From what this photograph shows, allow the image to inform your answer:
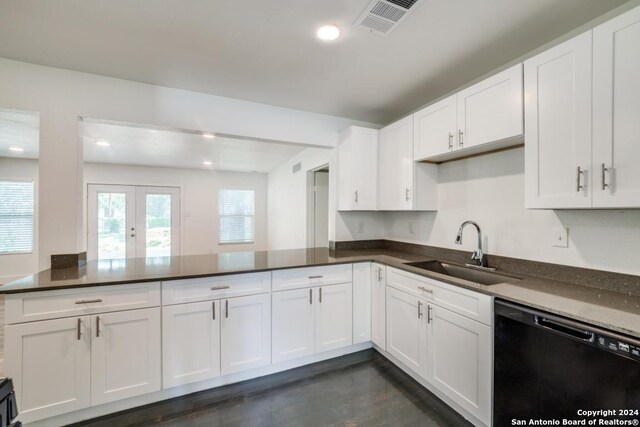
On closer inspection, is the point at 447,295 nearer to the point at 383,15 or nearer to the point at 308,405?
the point at 308,405

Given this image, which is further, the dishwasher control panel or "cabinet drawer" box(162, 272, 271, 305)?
"cabinet drawer" box(162, 272, 271, 305)

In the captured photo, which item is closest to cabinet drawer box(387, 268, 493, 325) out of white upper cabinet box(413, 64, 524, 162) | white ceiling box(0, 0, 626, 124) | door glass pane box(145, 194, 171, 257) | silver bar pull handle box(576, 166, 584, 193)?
silver bar pull handle box(576, 166, 584, 193)

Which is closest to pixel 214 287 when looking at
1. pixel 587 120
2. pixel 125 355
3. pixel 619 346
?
pixel 125 355

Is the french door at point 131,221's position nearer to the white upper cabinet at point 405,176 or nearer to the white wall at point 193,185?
the white wall at point 193,185

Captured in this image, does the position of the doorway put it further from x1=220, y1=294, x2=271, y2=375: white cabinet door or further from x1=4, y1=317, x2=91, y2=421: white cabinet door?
x1=4, y1=317, x2=91, y2=421: white cabinet door

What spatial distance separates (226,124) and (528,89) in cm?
232

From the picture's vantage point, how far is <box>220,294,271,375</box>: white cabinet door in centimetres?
201

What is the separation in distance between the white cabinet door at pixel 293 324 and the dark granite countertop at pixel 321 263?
26 centimetres

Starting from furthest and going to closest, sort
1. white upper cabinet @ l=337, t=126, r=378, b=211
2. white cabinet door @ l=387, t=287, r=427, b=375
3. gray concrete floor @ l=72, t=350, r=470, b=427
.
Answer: white upper cabinet @ l=337, t=126, r=378, b=211
white cabinet door @ l=387, t=287, r=427, b=375
gray concrete floor @ l=72, t=350, r=470, b=427

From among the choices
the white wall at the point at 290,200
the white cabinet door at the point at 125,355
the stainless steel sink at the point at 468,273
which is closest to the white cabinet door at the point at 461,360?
the stainless steel sink at the point at 468,273

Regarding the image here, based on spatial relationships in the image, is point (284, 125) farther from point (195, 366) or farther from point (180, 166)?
point (180, 166)

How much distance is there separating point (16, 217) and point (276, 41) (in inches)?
252

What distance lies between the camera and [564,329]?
3.88ft

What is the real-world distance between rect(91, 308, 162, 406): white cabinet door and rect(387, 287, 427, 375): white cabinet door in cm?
176
